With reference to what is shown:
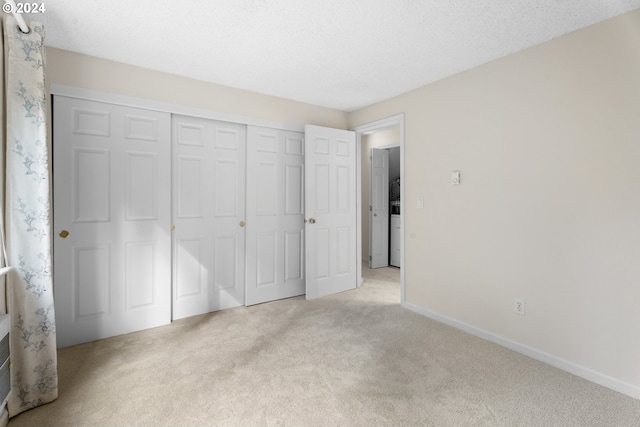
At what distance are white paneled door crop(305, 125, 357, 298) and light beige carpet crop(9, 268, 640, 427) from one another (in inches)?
38.0

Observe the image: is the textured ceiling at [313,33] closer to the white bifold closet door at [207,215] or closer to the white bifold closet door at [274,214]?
the white bifold closet door at [207,215]

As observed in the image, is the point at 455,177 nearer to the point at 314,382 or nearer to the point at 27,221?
the point at 314,382

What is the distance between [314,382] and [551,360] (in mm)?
1766

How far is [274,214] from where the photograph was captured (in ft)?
11.9

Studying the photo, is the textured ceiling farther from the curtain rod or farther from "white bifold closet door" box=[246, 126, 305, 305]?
"white bifold closet door" box=[246, 126, 305, 305]

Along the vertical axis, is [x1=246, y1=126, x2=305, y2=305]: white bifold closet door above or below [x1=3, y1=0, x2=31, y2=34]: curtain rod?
below

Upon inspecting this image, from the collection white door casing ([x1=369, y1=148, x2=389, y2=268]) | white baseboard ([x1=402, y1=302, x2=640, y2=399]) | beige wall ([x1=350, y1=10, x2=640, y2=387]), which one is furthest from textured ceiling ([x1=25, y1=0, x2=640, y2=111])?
white door casing ([x1=369, y1=148, x2=389, y2=268])

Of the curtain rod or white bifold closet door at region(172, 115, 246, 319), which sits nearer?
the curtain rod

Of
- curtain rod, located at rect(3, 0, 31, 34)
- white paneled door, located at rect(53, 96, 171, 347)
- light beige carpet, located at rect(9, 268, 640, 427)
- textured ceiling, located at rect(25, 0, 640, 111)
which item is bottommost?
light beige carpet, located at rect(9, 268, 640, 427)

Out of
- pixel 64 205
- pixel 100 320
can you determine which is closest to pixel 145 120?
pixel 64 205

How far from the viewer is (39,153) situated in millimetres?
1790

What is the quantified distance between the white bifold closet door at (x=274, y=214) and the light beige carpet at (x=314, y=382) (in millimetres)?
737

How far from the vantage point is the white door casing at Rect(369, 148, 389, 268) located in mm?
5434

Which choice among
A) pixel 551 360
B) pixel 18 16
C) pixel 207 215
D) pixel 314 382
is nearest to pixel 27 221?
pixel 18 16
